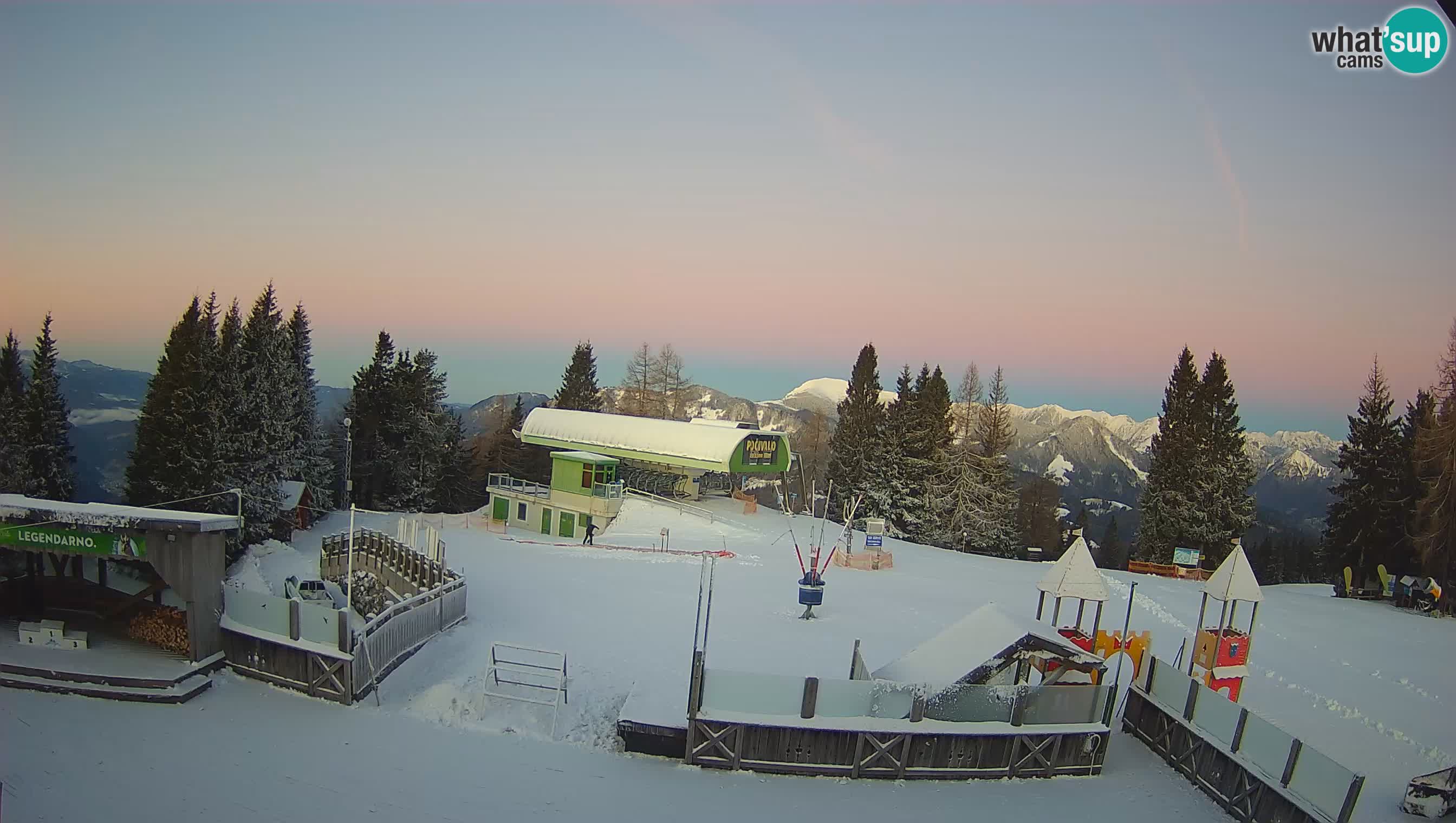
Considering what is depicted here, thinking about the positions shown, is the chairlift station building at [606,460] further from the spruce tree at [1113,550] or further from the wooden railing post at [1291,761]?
the spruce tree at [1113,550]

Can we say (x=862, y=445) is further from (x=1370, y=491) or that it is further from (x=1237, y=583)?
(x=1237, y=583)

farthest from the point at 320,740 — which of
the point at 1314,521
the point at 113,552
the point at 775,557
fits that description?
the point at 1314,521

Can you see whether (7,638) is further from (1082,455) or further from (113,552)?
(1082,455)

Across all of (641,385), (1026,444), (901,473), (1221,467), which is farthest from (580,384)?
(1026,444)

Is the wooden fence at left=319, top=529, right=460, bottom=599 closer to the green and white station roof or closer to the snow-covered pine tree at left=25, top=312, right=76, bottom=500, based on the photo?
the green and white station roof

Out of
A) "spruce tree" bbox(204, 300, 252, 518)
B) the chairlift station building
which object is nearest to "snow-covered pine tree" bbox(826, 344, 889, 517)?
the chairlift station building

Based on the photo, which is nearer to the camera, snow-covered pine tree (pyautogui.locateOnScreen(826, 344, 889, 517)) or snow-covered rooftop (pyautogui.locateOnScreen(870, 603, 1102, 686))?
snow-covered rooftop (pyautogui.locateOnScreen(870, 603, 1102, 686))
